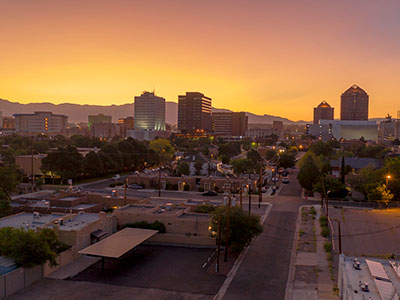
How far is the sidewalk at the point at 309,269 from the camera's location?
23.0 meters

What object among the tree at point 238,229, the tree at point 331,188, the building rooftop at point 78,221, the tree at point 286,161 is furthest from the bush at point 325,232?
the tree at point 286,161

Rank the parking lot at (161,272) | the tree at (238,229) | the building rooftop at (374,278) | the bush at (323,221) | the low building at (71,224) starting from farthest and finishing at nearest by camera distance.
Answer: the bush at (323,221), the low building at (71,224), the tree at (238,229), the parking lot at (161,272), the building rooftop at (374,278)

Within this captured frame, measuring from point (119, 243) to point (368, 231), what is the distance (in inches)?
963

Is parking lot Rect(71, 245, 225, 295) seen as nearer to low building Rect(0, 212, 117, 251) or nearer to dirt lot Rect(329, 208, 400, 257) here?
low building Rect(0, 212, 117, 251)

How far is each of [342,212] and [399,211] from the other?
738 cm

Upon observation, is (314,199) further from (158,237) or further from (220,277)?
(220,277)

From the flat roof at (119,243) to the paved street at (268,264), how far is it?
27.6ft

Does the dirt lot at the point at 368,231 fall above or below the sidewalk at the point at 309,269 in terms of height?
above

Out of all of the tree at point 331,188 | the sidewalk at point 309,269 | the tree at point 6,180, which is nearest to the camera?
the sidewalk at point 309,269

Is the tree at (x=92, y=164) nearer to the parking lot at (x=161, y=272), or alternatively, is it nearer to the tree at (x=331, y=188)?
the tree at (x=331, y=188)

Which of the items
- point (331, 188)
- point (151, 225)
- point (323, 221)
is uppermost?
point (331, 188)

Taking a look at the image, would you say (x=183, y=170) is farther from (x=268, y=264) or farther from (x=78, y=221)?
(x=268, y=264)

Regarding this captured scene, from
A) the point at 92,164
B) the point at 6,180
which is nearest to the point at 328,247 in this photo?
the point at 6,180

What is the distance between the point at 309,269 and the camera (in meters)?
27.3
